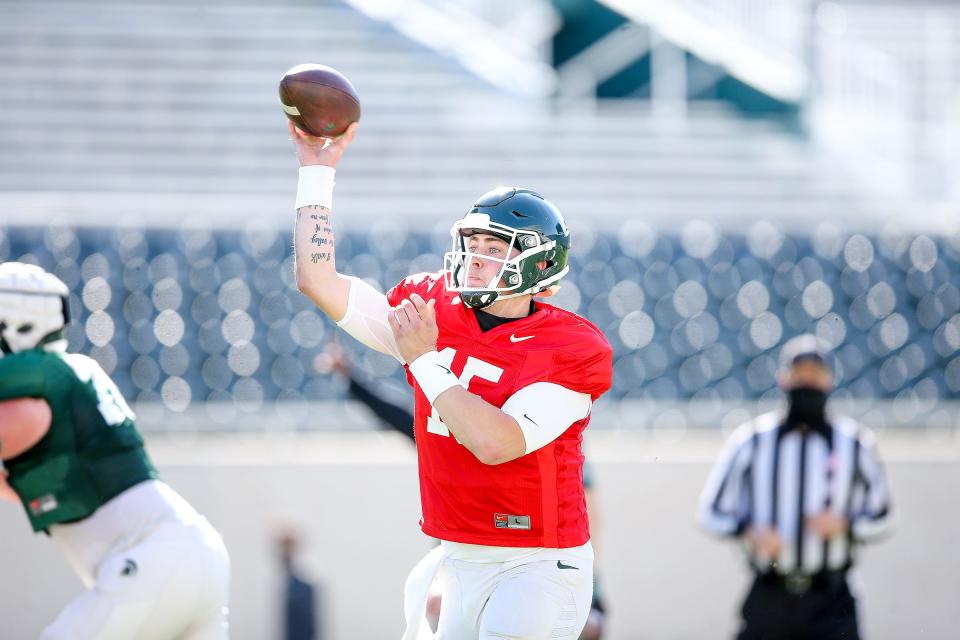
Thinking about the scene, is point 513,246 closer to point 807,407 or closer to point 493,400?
point 493,400

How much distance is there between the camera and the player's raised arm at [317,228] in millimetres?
3465

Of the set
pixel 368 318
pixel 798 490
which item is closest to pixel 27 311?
pixel 368 318

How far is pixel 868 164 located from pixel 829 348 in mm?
2739

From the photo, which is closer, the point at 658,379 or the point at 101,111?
the point at 658,379

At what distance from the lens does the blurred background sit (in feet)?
21.4

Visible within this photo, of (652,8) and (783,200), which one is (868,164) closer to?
(783,200)

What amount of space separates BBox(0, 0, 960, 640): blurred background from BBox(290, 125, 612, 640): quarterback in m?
2.74

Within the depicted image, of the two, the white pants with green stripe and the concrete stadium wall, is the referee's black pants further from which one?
the white pants with green stripe

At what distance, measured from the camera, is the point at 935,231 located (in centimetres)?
827

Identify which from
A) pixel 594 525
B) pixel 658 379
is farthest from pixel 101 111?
pixel 594 525

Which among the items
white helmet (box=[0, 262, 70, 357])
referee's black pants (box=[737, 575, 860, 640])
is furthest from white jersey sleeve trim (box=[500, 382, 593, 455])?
referee's black pants (box=[737, 575, 860, 640])

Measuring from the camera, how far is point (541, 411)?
10.9 feet

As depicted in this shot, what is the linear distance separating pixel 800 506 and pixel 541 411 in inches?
101

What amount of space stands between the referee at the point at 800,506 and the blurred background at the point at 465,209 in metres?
1.04
